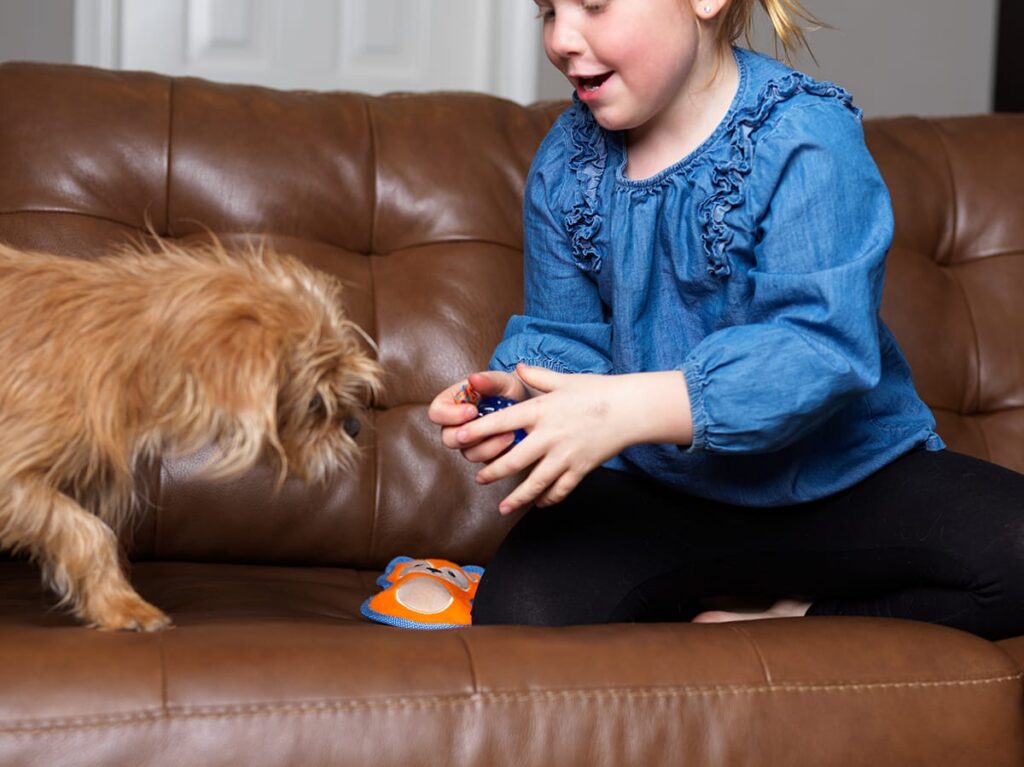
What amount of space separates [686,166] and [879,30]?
142 inches

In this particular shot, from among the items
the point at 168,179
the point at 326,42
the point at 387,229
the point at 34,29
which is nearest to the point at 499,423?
the point at 387,229

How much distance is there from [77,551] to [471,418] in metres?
0.51

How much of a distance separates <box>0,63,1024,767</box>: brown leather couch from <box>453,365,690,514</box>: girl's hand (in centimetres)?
21

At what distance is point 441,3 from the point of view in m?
4.59

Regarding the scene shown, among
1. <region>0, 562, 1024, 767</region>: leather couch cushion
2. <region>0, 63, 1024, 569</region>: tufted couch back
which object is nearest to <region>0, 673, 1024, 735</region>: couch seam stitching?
<region>0, 562, 1024, 767</region>: leather couch cushion

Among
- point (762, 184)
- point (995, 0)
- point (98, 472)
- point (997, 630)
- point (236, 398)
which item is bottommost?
point (997, 630)

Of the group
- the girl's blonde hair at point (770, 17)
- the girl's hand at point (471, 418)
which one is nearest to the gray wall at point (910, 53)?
the girl's blonde hair at point (770, 17)

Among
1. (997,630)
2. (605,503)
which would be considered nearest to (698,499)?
(605,503)

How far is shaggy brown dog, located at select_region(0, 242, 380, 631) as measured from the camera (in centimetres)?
147

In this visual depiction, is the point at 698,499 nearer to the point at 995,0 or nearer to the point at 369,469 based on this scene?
the point at 369,469

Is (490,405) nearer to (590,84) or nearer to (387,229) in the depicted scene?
(590,84)

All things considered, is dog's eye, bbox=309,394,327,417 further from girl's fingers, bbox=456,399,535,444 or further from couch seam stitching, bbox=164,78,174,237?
couch seam stitching, bbox=164,78,174,237

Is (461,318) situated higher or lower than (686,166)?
lower

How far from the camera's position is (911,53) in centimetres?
508
